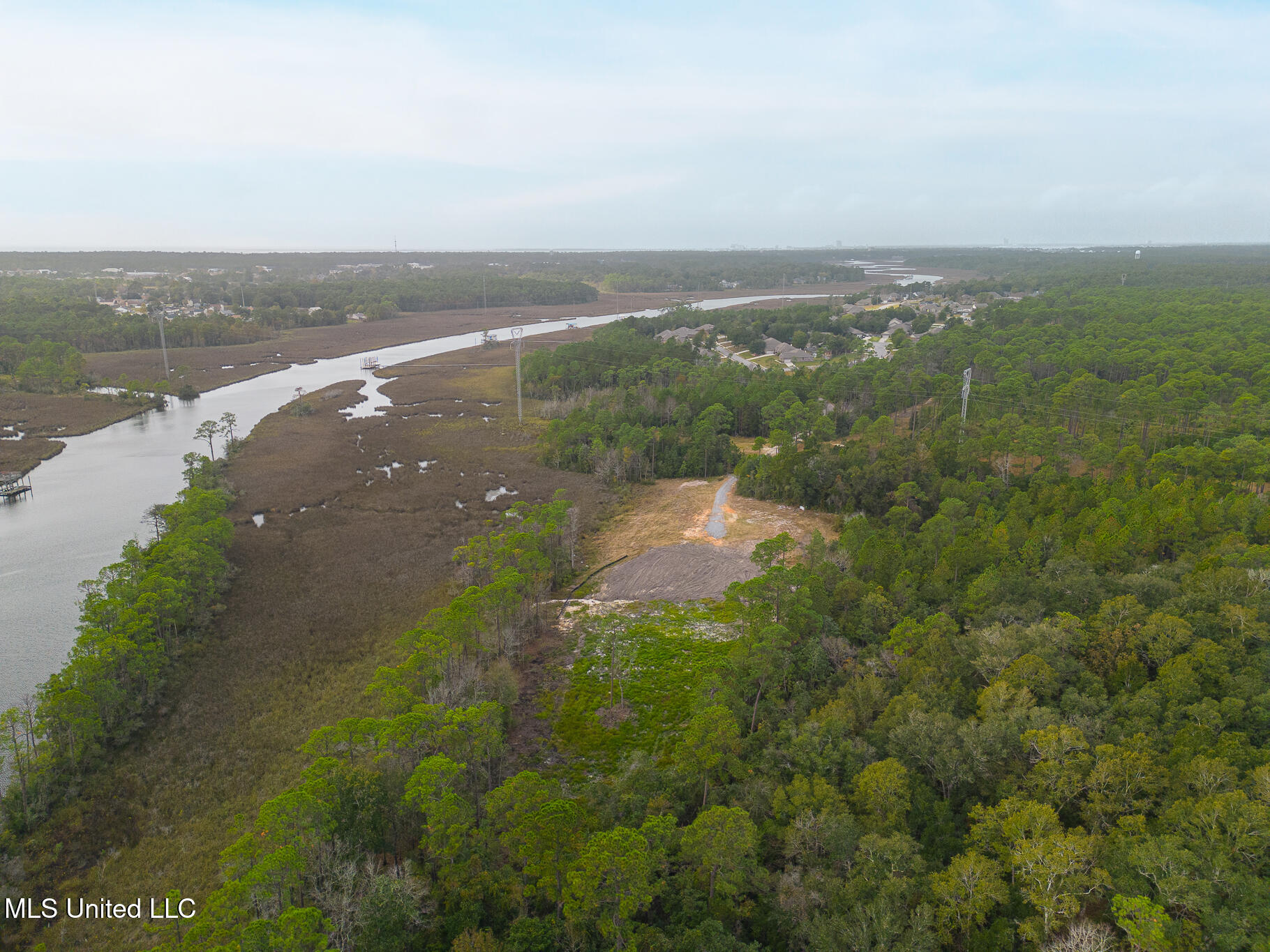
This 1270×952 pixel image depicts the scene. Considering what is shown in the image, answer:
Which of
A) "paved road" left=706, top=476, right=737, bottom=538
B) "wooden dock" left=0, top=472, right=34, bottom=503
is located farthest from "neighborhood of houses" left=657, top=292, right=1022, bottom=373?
"wooden dock" left=0, top=472, right=34, bottom=503

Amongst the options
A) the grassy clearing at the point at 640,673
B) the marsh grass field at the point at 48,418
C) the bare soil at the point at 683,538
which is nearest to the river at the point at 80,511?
the marsh grass field at the point at 48,418

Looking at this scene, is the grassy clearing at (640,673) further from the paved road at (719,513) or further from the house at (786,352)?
the house at (786,352)

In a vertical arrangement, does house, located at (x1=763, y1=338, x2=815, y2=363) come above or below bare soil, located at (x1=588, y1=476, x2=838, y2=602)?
above

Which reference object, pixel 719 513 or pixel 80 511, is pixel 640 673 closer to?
pixel 719 513

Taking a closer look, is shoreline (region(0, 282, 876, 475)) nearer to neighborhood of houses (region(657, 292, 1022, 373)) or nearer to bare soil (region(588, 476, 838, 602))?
bare soil (region(588, 476, 838, 602))

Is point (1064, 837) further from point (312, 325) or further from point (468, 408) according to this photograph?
point (312, 325)

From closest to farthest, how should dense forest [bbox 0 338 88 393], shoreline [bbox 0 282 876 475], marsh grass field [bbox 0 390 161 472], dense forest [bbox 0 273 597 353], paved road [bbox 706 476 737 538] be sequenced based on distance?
paved road [bbox 706 476 737 538], marsh grass field [bbox 0 390 161 472], shoreline [bbox 0 282 876 475], dense forest [bbox 0 338 88 393], dense forest [bbox 0 273 597 353]
